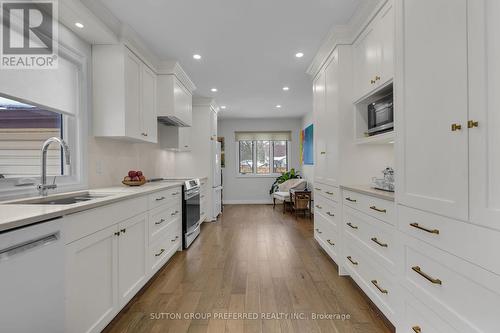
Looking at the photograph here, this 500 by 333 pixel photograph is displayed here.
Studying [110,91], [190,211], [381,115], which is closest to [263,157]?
[190,211]

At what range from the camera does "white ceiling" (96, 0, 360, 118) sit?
7.04 ft

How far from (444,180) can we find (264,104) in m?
4.78

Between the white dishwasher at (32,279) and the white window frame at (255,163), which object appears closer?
the white dishwasher at (32,279)

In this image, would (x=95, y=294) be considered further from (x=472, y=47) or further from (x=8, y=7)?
(x=472, y=47)

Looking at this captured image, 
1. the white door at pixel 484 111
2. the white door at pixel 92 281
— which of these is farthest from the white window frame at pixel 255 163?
the white door at pixel 484 111

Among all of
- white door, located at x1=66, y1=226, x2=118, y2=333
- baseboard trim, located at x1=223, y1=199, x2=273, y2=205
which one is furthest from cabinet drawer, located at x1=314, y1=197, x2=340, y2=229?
baseboard trim, located at x1=223, y1=199, x2=273, y2=205

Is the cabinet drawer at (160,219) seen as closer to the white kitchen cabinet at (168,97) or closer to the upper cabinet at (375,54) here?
the white kitchen cabinet at (168,97)

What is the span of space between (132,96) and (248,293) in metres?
2.31

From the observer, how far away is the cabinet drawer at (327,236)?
2.59 meters

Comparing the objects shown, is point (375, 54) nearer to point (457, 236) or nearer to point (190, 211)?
point (457, 236)

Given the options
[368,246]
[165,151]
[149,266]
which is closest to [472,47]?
[368,246]

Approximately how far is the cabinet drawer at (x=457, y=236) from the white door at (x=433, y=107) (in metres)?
0.05

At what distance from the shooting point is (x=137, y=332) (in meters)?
1.62

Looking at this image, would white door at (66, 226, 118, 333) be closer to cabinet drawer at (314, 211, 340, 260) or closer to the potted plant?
cabinet drawer at (314, 211, 340, 260)
